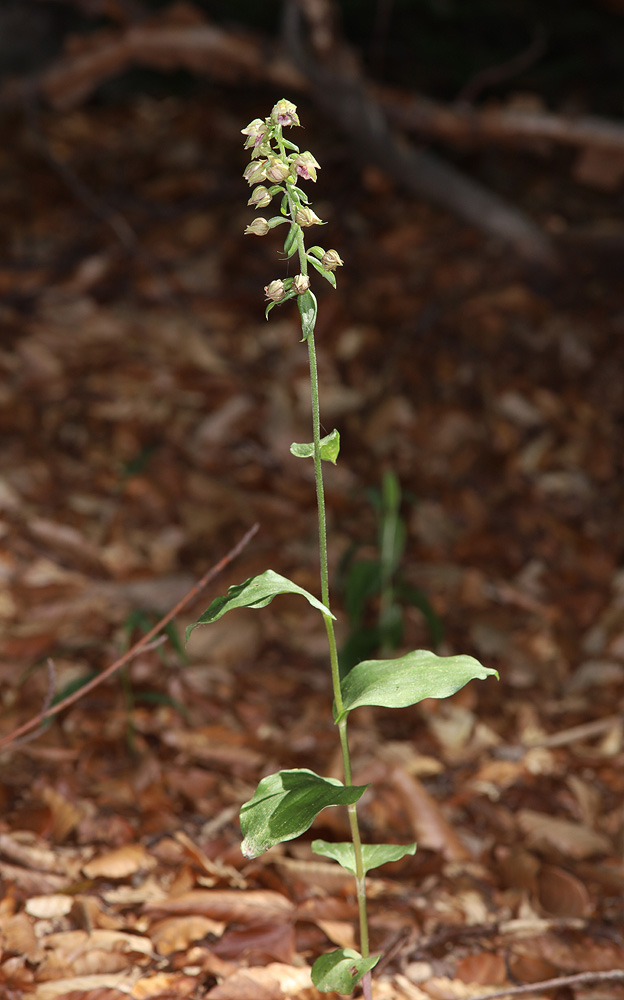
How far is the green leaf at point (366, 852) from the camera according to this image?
140 centimetres

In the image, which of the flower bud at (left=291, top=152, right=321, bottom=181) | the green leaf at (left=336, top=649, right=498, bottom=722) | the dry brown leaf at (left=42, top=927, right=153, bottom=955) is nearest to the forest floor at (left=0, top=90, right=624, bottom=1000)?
the dry brown leaf at (left=42, top=927, right=153, bottom=955)

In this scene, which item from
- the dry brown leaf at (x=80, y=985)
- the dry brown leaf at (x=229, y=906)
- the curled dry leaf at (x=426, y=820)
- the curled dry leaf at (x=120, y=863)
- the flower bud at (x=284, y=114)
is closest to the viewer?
the flower bud at (x=284, y=114)

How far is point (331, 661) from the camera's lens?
1326mm

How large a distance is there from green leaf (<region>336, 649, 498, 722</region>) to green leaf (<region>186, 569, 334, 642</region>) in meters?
0.14

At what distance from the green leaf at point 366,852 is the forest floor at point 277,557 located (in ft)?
1.04

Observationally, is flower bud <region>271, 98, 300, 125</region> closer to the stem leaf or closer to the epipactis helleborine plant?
the epipactis helleborine plant

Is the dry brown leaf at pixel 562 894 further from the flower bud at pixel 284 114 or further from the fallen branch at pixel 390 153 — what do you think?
the fallen branch at pixel 390 153

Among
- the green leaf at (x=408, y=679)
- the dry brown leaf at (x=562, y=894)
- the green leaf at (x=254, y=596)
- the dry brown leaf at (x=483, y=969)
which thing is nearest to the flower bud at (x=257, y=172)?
the green leaf at (x=254, y=596)

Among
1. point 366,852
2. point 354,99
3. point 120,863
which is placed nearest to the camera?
point 366,852

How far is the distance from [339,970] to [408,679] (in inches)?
19.6

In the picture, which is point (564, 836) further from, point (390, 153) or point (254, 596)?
point (390, 153)

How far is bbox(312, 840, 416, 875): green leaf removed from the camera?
4.58 feet

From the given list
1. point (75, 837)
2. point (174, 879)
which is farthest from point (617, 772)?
point (75, 837)

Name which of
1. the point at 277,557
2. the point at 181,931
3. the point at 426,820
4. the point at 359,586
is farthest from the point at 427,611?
the point at 181,931
